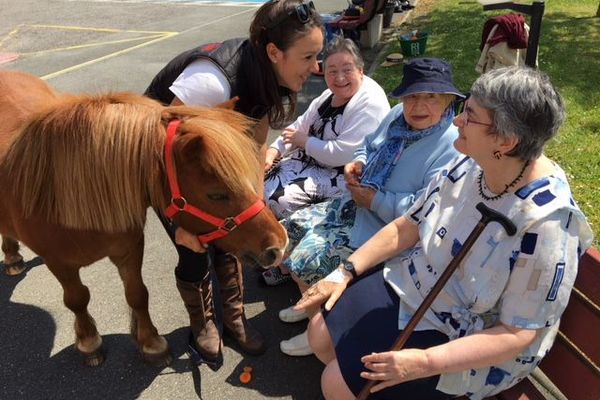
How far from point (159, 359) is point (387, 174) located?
66.6 inches

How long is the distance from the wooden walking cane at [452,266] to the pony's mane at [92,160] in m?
1.14

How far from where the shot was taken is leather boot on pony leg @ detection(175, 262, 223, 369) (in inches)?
104

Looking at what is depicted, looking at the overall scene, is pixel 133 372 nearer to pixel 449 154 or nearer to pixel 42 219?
pixel 42 219

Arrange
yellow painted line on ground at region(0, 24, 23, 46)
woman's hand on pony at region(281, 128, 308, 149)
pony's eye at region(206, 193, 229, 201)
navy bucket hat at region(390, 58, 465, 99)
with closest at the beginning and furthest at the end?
pony's eye at region(206, 193, 229, 201) → navy bucket hat at region(390, 58, 465, 99) → woman's hand on pony at region(281, 128, 308, 149) → yellow painted line on ground at region(0, 24, 23, 46)

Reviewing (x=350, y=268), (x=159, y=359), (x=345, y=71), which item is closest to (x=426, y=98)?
(x=345, y=71)

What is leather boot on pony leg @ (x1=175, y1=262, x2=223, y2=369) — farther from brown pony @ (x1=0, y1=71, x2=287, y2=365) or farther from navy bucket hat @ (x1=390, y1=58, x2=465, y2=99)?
navy bucket hat @ (x1=390, y1=58, x2=465, y2=99)

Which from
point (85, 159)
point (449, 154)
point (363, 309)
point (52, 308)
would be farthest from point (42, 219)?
point (449, 154)

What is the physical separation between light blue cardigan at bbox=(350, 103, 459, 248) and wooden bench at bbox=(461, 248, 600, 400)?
0.89 m

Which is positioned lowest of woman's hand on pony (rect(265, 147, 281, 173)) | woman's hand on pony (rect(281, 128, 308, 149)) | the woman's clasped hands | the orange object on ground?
the orange object on ground

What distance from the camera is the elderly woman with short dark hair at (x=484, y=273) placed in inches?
61.9

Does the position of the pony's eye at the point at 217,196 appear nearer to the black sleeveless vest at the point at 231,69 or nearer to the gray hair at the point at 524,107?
the black sleeveless vest at the point at 231,69

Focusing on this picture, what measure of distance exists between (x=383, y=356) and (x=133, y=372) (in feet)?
5.50

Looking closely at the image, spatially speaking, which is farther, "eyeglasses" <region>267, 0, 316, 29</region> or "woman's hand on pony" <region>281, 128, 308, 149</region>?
"woman's hand on pony" <region>281, 128, 308, 149</region>

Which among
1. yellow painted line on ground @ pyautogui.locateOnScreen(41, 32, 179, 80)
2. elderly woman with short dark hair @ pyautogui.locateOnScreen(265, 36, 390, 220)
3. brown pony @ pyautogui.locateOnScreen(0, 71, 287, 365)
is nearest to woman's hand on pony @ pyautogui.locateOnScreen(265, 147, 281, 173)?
elderly woman with short dark hair @ pyautogui.locateOnScreen(265, 36, 390, 220)
